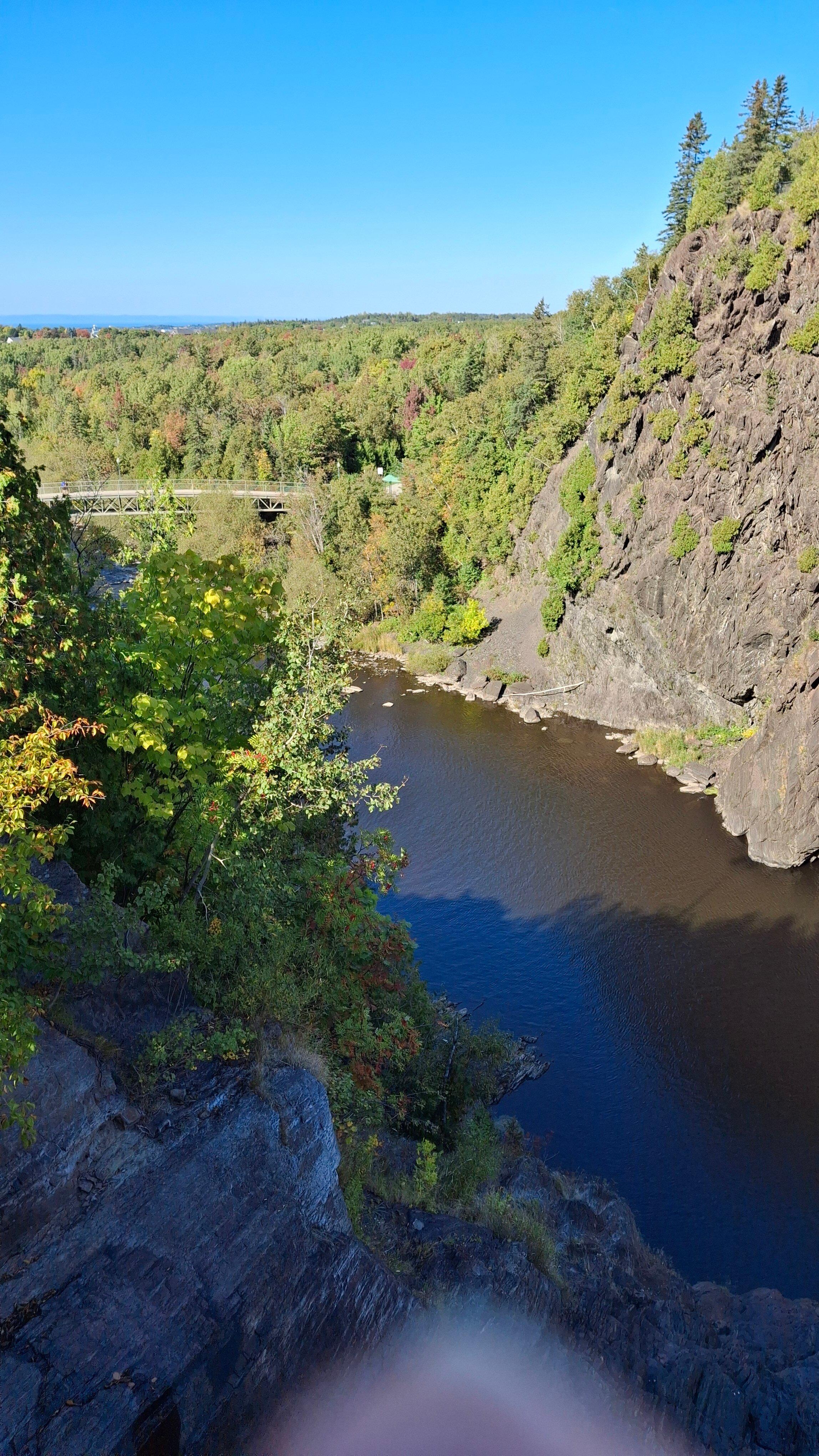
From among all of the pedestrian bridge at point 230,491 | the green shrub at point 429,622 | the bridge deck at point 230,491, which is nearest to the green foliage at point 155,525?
the green shrub at point 429,622

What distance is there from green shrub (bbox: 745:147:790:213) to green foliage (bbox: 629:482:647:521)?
11.6m

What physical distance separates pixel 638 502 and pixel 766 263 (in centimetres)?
1054

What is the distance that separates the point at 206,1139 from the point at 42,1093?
1.96m

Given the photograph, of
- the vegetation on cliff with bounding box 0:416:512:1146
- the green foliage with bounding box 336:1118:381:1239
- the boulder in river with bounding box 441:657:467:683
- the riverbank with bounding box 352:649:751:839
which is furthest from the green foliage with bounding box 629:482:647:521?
the green foliage with bounding box 336:1118:381:1239

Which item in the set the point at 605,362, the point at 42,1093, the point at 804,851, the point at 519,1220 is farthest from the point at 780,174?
the point at 42,1093

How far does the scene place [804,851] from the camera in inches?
1200

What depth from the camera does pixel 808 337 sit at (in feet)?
106

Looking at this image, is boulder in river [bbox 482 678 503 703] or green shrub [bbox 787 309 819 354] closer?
green shrub [bbox 787 309 819 354]

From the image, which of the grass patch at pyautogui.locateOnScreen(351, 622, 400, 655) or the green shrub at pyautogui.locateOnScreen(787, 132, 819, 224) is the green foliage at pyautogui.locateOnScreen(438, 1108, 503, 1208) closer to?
the green shrub at pyautogui.locateOnScreen(787, 132, 819, 224)

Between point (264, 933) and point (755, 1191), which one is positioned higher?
point (264, 933)

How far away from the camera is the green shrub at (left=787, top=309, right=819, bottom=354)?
31.9 metres

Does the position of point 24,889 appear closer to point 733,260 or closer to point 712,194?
point 733,260

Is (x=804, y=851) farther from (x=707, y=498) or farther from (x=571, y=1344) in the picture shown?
(x=571, y=1344)

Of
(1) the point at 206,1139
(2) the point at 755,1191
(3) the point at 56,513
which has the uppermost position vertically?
(3) the point at 56,513
